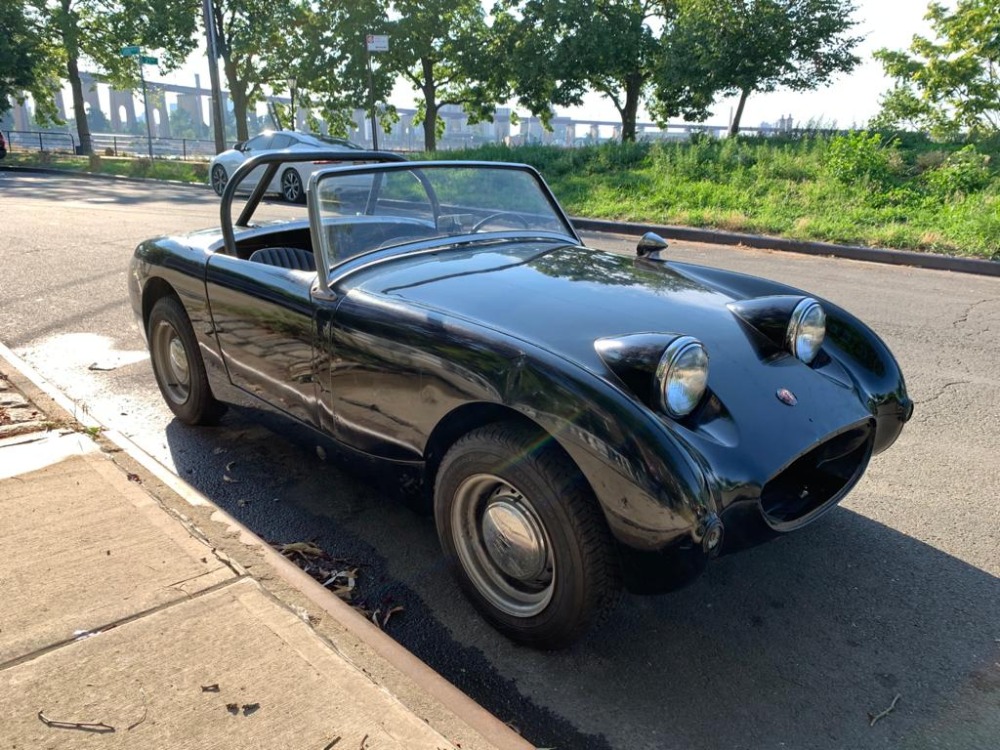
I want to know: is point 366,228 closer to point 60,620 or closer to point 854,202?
point 60,620

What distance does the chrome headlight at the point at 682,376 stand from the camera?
2055 mm

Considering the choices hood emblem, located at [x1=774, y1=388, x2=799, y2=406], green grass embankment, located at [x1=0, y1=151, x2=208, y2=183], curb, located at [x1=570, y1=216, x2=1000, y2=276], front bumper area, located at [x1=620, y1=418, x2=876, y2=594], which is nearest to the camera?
front bumper area, located at [x1=620, y1=418, x2=876, y2=594]

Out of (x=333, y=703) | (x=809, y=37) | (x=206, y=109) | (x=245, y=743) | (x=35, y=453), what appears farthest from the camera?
(x=206, y=109)

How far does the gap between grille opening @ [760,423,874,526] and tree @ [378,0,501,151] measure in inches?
1040

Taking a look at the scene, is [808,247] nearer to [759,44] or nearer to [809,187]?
[809,187]

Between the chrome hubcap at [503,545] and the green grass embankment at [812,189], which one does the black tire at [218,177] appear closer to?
the green grass embankment at [812,189]

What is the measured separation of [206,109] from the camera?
14162cm

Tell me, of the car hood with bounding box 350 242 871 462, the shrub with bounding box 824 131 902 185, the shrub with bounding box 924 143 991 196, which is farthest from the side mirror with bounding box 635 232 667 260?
the shrub with bounding box 824 131 902 185

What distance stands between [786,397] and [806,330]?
16.5 inches

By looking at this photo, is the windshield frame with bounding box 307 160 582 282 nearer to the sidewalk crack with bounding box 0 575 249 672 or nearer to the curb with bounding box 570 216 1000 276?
the sidewalk crack with bounding box 0 575 249 672

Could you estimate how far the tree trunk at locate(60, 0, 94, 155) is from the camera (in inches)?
1051

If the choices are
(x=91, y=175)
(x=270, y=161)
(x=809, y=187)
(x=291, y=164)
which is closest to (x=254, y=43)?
(x=91, y=175)

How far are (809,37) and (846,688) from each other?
69.0 ft

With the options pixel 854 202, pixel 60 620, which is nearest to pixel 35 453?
pixel 60 620
